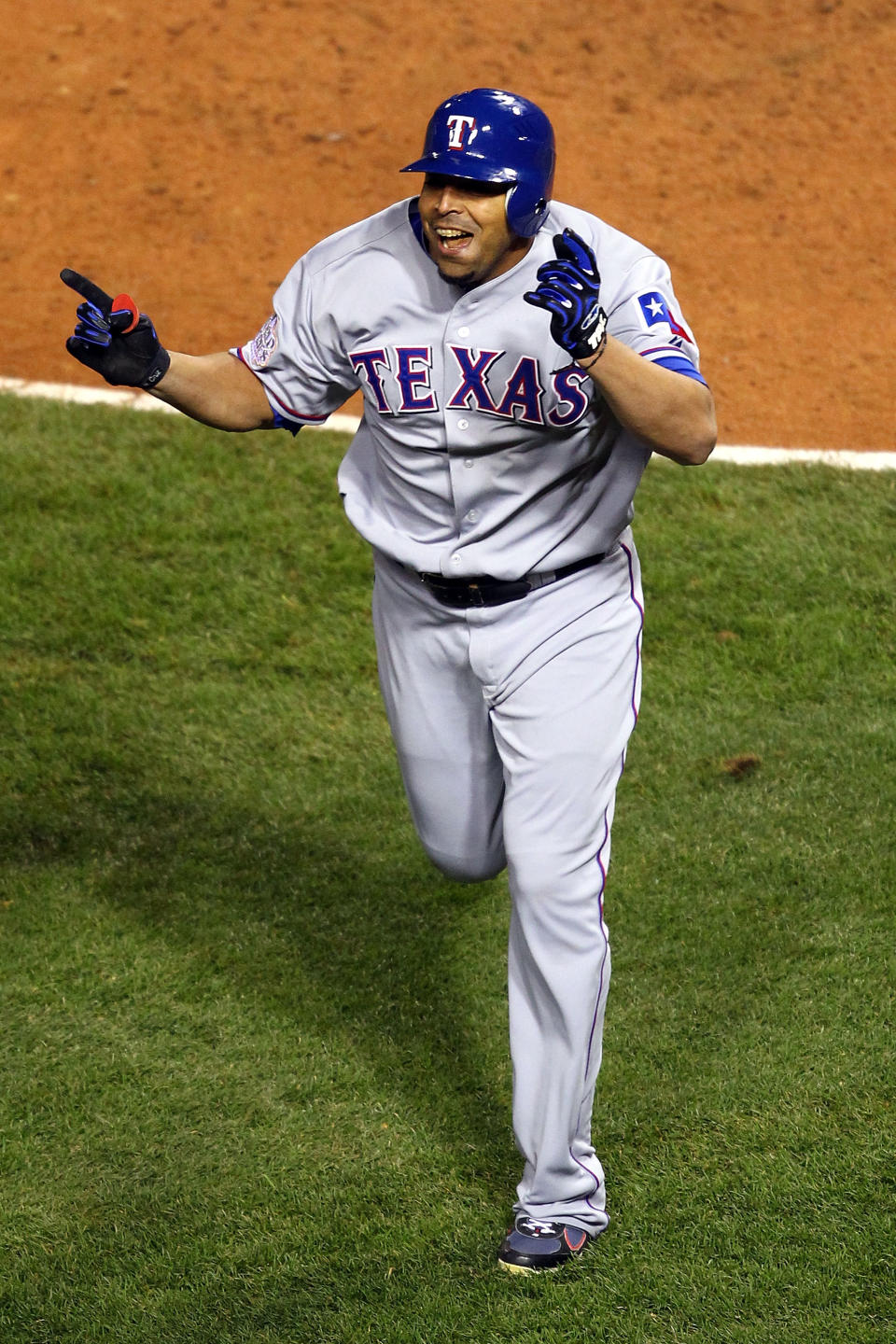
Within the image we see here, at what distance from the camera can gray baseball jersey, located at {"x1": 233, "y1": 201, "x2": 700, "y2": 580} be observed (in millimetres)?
3770

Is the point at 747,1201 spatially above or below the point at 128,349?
below

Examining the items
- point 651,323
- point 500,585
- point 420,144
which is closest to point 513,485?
point 500,585

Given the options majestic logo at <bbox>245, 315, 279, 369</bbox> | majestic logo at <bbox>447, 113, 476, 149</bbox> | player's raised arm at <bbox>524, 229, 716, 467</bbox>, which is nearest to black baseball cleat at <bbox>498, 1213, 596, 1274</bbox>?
player's raised arm at <bbox>524, 229, 716, 467</bbox>

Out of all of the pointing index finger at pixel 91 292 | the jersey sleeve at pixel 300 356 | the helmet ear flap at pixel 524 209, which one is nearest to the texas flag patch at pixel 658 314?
the helmet ear flap at pixel 524 209

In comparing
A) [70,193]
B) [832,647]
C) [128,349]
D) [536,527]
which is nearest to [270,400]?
[128,349]

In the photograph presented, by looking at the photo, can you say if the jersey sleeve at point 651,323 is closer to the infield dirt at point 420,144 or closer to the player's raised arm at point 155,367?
the player's raised arm at point 155,367

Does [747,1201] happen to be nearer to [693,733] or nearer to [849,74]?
[693,733]

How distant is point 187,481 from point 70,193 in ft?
9.91

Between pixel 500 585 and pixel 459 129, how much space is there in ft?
3.12

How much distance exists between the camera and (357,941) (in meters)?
5.26

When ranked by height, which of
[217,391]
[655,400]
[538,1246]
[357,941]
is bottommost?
[357,941]

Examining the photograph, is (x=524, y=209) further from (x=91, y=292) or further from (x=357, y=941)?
(x=357, y=941)

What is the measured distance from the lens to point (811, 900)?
17.4 ft

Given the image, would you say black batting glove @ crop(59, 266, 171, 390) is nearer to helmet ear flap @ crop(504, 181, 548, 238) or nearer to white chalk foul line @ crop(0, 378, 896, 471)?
helmet ear flap @ crop(504, 181, 548, 238)
